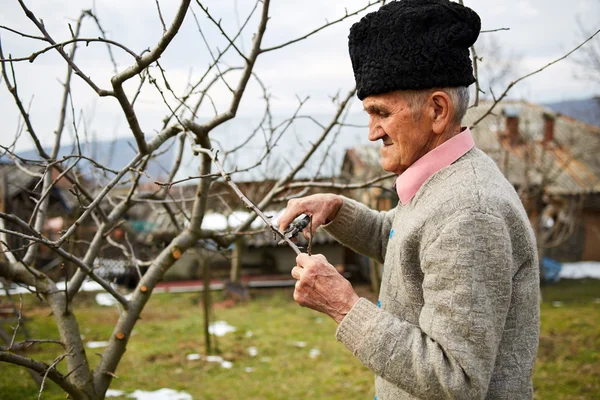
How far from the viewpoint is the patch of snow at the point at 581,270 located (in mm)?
17234

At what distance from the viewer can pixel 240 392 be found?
6516 millimetres

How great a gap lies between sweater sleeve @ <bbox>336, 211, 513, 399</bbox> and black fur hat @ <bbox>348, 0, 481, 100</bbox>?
0.42 m

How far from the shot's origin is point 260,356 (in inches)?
322

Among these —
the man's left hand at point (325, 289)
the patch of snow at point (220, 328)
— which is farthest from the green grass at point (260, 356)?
the man's left hand at point (325, 289)

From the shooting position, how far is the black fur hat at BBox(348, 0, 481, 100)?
1.48 metres

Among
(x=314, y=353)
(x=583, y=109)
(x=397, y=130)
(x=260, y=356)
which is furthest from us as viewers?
(x=583, y=109)

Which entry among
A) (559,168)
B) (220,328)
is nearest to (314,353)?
(220,328)

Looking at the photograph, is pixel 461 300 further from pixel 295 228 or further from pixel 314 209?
pixel 314 209

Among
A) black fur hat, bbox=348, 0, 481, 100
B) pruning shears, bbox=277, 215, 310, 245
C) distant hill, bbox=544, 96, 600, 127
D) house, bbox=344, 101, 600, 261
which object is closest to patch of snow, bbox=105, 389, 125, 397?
pruning shears, bbox=277, 215, 310, 245

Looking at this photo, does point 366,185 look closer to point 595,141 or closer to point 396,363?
point 396,363

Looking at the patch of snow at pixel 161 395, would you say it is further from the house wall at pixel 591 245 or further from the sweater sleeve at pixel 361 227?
the house wall at pixel 591 245

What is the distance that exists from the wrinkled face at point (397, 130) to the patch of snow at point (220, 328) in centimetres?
848

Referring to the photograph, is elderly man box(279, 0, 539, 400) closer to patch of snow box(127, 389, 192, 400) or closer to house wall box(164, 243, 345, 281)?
patch of snow box(127, 389, 192, 400)

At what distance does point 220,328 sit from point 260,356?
6.99ft
